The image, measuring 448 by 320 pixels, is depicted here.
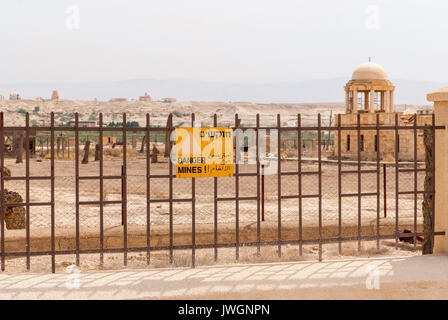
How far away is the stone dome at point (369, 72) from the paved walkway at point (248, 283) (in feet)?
110

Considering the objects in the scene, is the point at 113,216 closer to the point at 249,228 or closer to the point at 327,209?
the point at 249,228

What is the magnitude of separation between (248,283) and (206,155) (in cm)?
208

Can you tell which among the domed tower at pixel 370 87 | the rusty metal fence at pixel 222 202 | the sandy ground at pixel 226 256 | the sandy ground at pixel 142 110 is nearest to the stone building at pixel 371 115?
the domed tower at pixel 370 87

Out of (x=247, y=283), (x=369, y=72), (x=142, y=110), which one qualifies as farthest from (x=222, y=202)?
(x=142, y=110)

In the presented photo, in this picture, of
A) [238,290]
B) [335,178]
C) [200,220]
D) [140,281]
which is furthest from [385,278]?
[335,178]

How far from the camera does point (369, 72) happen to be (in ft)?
129

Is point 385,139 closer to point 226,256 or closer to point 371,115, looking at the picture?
point 371,115

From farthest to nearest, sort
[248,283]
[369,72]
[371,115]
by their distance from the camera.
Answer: [369,72] → [371,115] → [248,283]

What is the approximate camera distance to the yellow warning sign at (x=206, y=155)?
25.3 feet

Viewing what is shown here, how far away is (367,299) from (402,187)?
1726cm

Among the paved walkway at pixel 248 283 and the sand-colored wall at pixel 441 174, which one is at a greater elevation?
the sand-colored wall at pixel 441 174

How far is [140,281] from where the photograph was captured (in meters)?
6.71

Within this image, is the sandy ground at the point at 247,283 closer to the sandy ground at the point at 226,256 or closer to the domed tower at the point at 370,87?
the sandy ground at the point at 226,256
